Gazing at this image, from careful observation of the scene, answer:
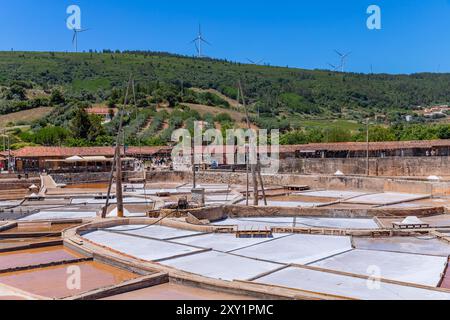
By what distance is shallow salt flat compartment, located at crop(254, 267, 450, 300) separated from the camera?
8.88 meters

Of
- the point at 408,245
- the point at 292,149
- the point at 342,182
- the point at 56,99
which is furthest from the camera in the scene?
the point at 56,99

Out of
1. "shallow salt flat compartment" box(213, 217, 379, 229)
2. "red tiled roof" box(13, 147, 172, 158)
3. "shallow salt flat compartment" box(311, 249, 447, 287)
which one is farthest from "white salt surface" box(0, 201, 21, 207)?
"shallow salt flat compartment" box(311, 249, 447, 287)

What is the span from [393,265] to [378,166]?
27999 mm

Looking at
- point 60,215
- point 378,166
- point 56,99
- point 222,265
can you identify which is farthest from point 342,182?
point 56,99

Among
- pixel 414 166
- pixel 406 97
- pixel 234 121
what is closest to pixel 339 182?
pixel 414 166

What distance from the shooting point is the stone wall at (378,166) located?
3566 centimetres

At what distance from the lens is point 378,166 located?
127ft

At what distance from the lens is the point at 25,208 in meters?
24.6

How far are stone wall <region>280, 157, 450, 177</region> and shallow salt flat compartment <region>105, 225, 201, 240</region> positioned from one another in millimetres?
24374

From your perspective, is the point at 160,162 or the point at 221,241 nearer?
the point at 221,241

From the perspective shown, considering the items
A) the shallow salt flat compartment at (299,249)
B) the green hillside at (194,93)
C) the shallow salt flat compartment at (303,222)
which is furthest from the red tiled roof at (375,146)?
the shallow salt flat compartment at (299,249)

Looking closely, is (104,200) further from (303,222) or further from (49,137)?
(49,137)

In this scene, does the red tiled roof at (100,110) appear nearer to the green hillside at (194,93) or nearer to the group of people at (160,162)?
the green hillside at (194,93)
